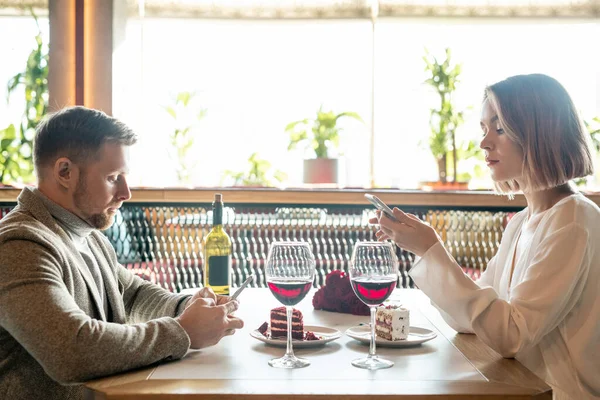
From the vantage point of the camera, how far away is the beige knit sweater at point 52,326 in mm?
1399

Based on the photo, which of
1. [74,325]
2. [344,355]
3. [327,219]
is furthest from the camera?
[327,219]

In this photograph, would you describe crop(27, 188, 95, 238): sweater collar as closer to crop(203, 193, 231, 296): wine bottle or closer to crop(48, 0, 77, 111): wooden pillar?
crop(203, 193, 231, 296): wine bottle

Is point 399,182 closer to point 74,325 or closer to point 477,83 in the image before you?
point 477,83

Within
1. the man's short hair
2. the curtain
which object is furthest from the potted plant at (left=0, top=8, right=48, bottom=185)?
the man's short hair

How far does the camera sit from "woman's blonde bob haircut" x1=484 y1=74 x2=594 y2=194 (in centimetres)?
189

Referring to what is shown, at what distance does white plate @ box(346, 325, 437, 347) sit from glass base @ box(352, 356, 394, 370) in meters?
0.14

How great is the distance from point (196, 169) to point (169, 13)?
135 cm

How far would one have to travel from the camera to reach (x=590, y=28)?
601cm

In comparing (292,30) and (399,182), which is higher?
(292,30)

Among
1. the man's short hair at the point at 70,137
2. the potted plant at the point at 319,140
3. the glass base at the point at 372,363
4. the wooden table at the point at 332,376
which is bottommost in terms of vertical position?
the wooden table at the point at 332,376

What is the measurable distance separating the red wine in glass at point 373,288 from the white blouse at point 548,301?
0.22m

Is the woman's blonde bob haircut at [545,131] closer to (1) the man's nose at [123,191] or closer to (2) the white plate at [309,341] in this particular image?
(2) the white plate at [309,341]

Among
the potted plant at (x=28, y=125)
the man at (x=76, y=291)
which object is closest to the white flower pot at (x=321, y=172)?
the potted plant at (x=28, y=125)

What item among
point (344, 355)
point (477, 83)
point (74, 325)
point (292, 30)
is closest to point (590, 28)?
point (477, 83)
